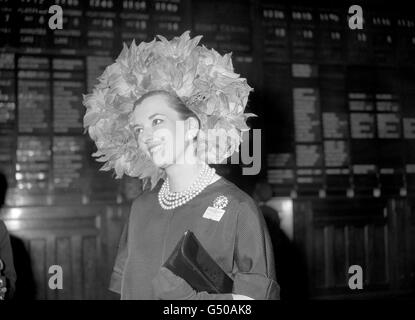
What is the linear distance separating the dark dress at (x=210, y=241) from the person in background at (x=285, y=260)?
8.19 ft

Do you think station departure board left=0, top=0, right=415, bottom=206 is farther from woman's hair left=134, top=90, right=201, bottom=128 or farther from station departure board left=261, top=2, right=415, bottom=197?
woman's hair left=134, top=90, right=201, bottom=128

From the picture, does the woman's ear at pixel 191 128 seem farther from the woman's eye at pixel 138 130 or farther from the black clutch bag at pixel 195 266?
A: the black clutch bag at pixel 195 266

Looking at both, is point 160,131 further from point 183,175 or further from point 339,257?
point 339,257

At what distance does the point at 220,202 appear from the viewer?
136cm

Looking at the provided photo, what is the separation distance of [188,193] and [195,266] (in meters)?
0.29

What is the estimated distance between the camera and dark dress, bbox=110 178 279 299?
127 centimetres

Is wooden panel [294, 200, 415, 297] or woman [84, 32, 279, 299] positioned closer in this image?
woman [84, 32, 279, 299]

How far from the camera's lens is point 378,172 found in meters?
4.31

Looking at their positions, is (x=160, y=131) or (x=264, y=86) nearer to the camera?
(x=160, y=131)

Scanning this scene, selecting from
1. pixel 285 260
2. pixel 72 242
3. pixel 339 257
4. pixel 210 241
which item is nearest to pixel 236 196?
pixel 210 241

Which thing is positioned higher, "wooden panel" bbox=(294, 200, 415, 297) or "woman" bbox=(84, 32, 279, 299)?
"woman" bbox=(84, 32, 279, 299)

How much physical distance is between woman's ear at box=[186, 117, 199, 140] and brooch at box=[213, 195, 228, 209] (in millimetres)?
229

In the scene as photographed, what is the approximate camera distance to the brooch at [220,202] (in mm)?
1349

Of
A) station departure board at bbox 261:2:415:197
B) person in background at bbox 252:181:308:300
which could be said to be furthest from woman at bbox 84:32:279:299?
station departure board at bbox 261:2:415:197
